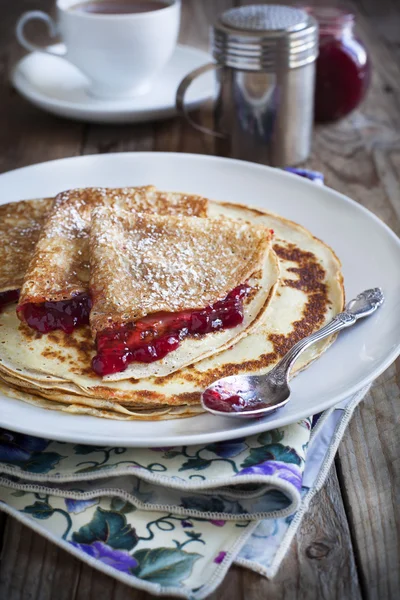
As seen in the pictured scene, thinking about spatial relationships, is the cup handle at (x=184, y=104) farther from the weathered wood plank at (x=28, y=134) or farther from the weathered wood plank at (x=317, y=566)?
the weathered wood plank at (x=317, y=566)

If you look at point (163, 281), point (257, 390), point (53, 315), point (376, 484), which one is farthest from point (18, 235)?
point (376, 484)

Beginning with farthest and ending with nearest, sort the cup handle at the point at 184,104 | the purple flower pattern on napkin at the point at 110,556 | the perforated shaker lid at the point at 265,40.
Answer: the cup handle at the point at 184,104, the perforated shaker lid at the point at 265,40, the purple flower pattern on napkin at the point at 110,556

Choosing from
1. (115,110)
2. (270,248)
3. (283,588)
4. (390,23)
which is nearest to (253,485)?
Answer: (283,588)

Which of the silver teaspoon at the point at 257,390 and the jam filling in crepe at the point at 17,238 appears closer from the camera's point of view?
the silver teaspoon at the point at 257,390

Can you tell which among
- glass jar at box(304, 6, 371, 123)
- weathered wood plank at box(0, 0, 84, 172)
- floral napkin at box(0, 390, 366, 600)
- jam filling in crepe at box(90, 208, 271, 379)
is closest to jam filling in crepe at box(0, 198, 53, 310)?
jam filling in crepe at box(90, 208, 271, 379)

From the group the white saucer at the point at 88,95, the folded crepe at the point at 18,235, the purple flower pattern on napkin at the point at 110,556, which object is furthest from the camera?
the white saucer at the point at 88,95

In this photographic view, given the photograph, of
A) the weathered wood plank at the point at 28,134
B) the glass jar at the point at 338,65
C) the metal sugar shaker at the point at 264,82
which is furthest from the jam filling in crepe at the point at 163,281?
the glass jar at the point at 338,65

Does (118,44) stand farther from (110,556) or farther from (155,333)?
(110,556)
